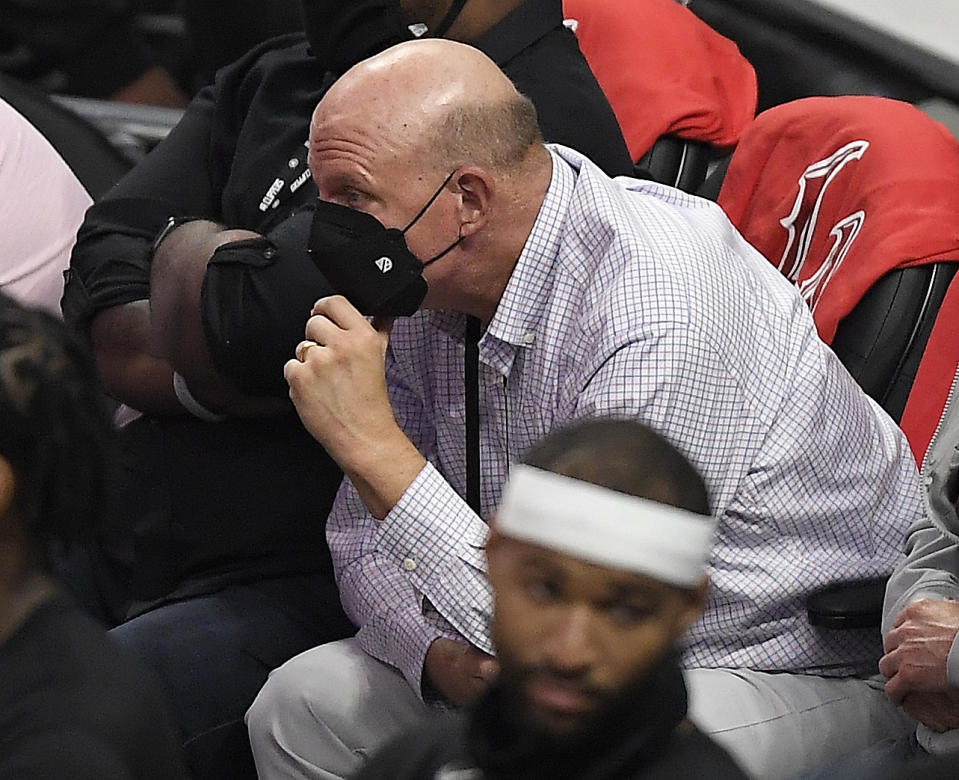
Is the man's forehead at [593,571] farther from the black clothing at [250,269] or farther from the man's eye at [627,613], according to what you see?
the black clothing at [250,269]

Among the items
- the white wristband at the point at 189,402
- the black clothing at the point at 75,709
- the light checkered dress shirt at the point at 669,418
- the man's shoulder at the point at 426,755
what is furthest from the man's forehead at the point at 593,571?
the white wristband at the point at 189,402

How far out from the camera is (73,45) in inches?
146

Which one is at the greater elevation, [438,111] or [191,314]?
[438,111]

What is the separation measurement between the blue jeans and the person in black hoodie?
0.58 m

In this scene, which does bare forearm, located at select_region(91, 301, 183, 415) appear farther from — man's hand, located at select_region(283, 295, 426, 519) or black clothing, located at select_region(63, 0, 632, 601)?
man's hand, located at select_region(283, 295, 426, 519)

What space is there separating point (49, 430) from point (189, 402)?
688 millimetres

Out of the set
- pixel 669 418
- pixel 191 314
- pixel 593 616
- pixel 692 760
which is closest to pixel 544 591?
pixel 593 616

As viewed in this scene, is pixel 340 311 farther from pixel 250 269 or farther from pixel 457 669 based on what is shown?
pixel 457 669

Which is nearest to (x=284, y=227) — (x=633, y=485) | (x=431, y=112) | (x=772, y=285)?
(x=431, y=112)

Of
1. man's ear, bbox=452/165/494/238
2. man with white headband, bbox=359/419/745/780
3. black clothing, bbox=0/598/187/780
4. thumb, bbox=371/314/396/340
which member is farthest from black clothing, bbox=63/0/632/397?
man with white headband, bbox=359/419/745/780

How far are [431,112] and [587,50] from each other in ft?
3.28

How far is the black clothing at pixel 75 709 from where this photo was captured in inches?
43.1

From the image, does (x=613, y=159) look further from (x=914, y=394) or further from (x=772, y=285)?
(x=914, y=394)

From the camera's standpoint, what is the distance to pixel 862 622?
166cm
